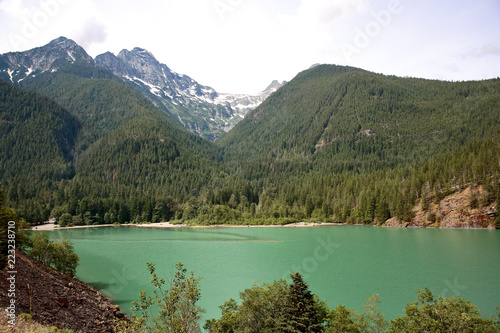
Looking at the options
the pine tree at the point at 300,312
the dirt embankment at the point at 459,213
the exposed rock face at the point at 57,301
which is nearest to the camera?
the pine tree at the point at 300,312

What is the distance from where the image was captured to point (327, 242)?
235ft

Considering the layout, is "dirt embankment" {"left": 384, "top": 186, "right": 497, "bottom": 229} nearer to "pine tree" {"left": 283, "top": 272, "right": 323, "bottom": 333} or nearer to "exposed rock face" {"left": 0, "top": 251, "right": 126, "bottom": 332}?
"pine tree" {"left": 283, "top": 272, "right": 323, "bottom": 333}

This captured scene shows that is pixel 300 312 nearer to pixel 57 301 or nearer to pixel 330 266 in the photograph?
pixel 57 301

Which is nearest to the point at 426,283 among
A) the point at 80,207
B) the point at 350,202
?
the point at 350,202

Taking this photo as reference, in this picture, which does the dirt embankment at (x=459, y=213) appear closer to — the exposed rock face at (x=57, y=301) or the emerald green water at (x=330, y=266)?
the emerald green water at (x=330, y=266)

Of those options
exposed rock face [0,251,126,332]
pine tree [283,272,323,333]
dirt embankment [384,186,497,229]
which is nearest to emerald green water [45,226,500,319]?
exposed rock face [0,251,126,332]

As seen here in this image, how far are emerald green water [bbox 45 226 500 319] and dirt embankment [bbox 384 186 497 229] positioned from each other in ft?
59.8

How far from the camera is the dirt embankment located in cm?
8662

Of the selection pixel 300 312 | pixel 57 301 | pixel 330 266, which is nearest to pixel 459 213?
→ pixel 330 266

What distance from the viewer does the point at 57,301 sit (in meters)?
26.2

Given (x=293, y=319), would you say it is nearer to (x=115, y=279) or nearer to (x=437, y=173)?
(x=115, y=279)

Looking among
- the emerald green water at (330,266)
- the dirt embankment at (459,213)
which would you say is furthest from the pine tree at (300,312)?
the dirt embankment at (459,213)

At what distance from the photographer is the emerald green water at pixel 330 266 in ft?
109

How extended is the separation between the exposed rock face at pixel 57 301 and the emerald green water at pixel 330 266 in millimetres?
3694
